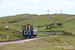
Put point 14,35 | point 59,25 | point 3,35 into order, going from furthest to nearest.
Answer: point 59,25 → point 14,35 → point 3,35

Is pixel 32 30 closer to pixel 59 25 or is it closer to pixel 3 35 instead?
pixel 3 35

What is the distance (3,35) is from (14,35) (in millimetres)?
4568

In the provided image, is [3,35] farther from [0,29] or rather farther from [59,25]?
[59,25]

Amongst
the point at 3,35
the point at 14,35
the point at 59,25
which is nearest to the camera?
the point at 3,35

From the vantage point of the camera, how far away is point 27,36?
134ft

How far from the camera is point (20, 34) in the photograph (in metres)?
46.9

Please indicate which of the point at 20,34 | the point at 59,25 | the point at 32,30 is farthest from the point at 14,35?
the point at 59,25

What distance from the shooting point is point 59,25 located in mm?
119625

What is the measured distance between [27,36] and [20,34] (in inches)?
259

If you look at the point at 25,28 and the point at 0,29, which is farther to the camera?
the point at 0,29

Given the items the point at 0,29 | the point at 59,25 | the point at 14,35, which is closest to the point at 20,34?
the point at 14,35

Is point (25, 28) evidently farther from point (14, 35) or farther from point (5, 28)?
point (5, 28)

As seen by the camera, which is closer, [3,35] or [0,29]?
[3,35]

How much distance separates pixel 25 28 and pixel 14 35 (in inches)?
212
